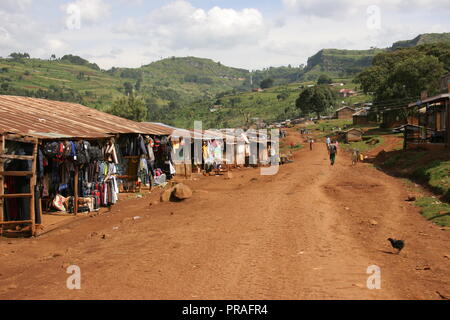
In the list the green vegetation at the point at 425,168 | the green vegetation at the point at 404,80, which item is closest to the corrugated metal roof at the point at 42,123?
the green vegetation at the point at 425,168

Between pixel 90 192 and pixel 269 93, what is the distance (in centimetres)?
13447

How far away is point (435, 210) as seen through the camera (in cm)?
1438

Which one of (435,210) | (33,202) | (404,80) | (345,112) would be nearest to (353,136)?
(404,80)

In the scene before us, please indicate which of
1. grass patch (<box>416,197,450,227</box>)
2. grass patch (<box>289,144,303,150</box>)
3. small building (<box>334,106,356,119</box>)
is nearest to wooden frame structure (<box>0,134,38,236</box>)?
grass patch (<box>416,197,450,227</box>)

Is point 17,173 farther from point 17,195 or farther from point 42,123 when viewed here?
point 42,123

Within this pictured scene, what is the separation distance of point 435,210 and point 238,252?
30.0 ft

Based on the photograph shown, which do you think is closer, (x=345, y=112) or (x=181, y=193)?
(x=181, y=193)

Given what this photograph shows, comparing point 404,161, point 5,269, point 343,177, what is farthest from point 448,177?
point 5,269

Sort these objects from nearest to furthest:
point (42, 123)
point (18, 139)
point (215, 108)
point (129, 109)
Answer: point (18, 139), point (42, 123), point (129, 109), point (215, 108)

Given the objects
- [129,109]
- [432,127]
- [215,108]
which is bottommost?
[432,127]

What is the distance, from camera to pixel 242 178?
2250cm

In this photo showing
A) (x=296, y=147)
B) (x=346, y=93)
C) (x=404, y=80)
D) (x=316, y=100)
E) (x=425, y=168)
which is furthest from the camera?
(x=346, y=93)
